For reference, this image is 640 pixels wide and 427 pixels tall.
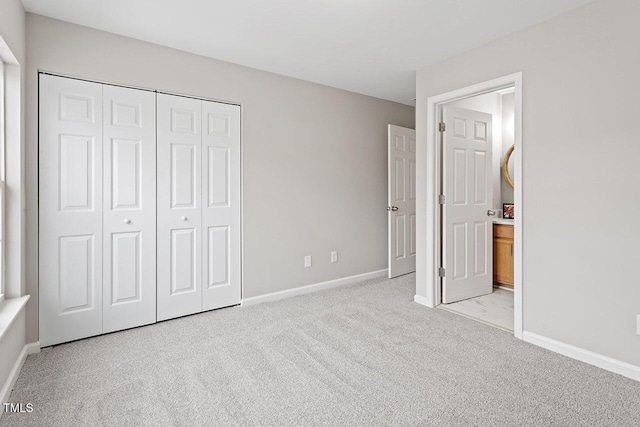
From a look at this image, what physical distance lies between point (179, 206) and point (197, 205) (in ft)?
0.52

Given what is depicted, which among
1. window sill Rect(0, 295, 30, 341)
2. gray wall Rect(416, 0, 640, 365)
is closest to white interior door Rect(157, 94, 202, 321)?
window sill Rect(0, 295, 30, 341)

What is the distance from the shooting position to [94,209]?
264 centimetres

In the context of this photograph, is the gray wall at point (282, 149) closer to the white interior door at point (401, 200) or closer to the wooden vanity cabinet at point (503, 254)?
the white interior door at point (401, 200)

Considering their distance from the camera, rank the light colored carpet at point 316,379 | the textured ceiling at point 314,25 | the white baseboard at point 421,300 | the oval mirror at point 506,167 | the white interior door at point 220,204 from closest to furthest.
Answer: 1. the light colored carpet at point 316,379
2. the textured ceiling at point 314,25
3. the white interior door at point 220,204
4. the white baseboard at point 421,300
5. the oval mirror at point 506,167

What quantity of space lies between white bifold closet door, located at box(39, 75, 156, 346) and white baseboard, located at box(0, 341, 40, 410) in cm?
8

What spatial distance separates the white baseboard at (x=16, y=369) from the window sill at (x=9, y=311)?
1.14 feet

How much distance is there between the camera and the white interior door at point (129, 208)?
8.86 feet

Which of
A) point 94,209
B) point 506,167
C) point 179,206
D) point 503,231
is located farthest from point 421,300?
point 94,209

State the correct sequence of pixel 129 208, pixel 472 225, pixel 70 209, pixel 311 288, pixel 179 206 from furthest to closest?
pixel 311 288 → pixel 472 225 → pixel 179 206 → pixel 129 208 → pixel 70 209

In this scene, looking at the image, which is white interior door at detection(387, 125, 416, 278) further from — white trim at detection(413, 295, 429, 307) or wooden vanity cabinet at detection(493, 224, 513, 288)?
wooden vanity cabinet at detection(493, 224, 513, 288)

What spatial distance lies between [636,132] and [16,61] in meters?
3.88

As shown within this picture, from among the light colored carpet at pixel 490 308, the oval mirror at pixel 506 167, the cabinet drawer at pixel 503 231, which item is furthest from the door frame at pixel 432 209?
the oval mirror at pixel 506 167

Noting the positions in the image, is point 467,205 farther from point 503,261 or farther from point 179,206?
point 179,206

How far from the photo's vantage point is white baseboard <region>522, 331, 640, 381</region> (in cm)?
209
